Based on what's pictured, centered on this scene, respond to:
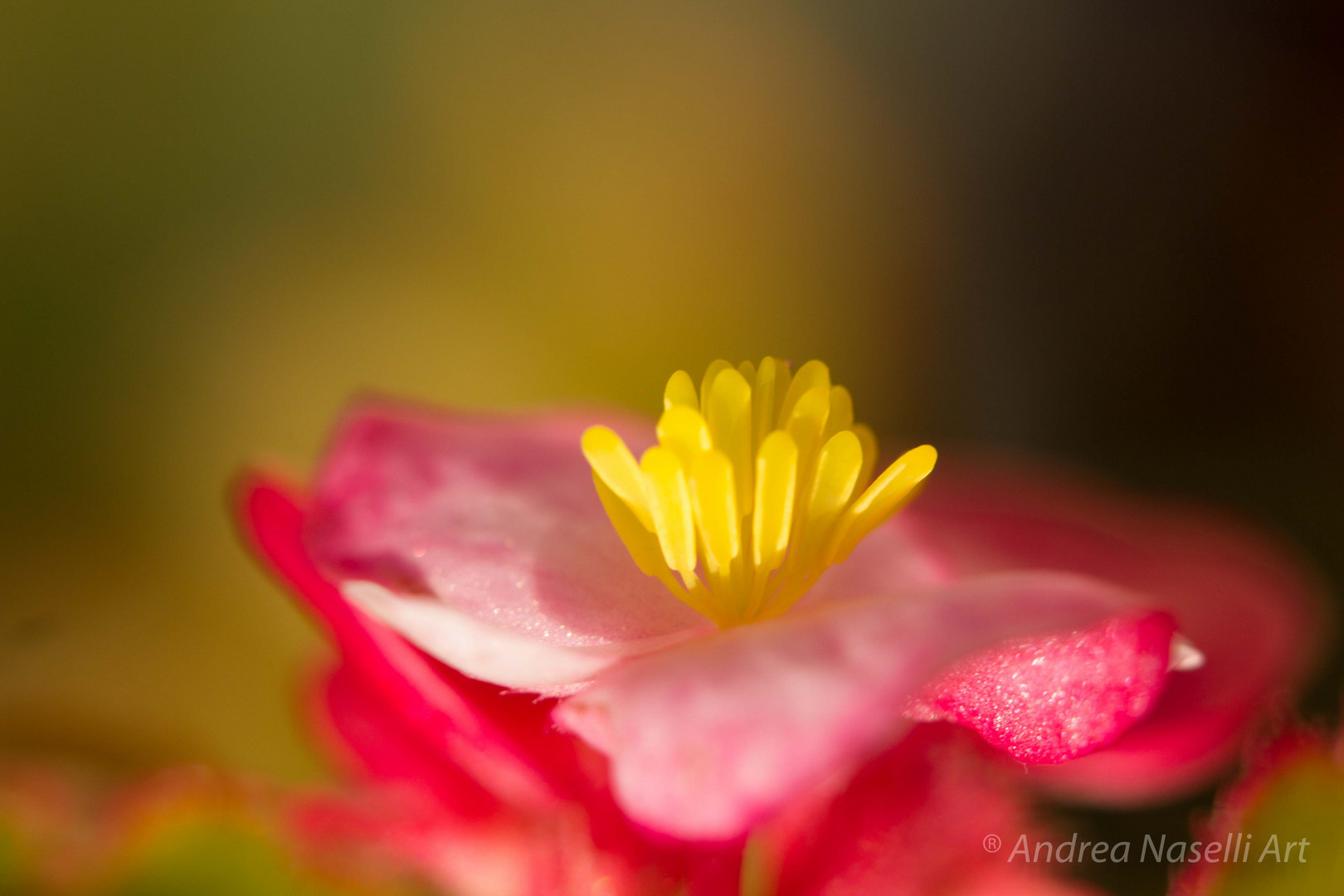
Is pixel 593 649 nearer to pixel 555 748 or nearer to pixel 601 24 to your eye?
pixel 555 748

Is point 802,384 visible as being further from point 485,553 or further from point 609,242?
point 609,242

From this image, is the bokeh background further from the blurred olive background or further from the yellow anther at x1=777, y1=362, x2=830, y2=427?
the yellow anther at x1=777, y1=362, x2=830, y2=427

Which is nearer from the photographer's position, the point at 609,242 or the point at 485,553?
the point at 485,553

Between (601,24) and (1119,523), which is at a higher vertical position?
(601,24)

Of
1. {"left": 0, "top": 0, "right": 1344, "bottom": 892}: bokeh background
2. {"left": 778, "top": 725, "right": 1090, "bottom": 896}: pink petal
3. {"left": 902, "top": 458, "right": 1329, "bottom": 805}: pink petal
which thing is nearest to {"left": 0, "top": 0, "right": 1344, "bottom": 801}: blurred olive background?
{"left": 0, "top": 0, "right": 1344, "bottom": 892}: bokeh background

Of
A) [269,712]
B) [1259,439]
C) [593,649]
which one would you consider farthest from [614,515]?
[1259,439]

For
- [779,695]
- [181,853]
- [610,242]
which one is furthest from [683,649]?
[610,242]

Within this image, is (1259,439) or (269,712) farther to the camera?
(1259,439)
